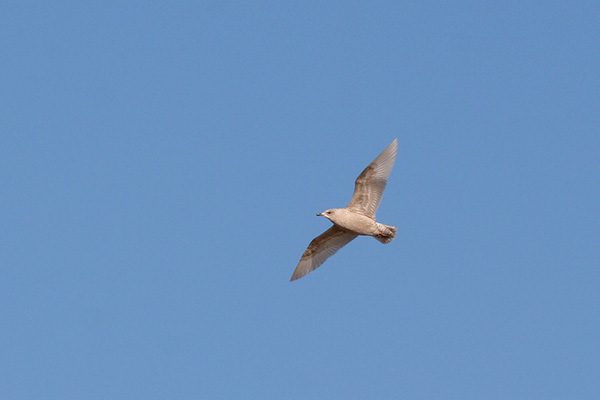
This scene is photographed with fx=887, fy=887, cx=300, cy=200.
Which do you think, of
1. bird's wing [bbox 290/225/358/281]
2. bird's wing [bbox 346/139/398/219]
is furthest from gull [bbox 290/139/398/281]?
bird's wing [bbox 290/225/358/281]

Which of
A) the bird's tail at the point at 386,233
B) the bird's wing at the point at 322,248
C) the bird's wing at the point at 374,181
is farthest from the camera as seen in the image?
the bird's wing at the point at 322,248

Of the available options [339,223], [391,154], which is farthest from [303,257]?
[391,154]

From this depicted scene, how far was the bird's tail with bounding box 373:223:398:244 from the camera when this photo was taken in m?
35.5

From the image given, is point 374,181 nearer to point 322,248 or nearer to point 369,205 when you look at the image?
point 369,205

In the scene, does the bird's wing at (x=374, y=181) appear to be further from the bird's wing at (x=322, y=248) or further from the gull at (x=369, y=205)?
the bird's wing at (x=322, y=248)

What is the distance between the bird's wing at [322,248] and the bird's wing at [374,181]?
2169 millimetres

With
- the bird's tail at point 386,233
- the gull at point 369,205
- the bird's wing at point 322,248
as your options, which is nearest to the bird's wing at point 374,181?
the gull at point 369,205

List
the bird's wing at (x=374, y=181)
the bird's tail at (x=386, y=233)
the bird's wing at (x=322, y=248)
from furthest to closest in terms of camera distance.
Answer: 1. the bird's wing at (x=322, y=248)
2. the bird's tail at (x=386, y=233)
3. the bird's wing at (x=374, y=181)

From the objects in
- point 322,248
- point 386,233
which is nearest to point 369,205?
point 386,233

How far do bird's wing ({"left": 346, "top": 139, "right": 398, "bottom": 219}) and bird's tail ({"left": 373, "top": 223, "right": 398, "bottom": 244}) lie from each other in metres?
0.73

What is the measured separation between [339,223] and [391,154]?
137 inches

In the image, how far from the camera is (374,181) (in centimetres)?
3522

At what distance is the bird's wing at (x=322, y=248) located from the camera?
3778 centimetres

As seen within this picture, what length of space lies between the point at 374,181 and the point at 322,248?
4.77 m
